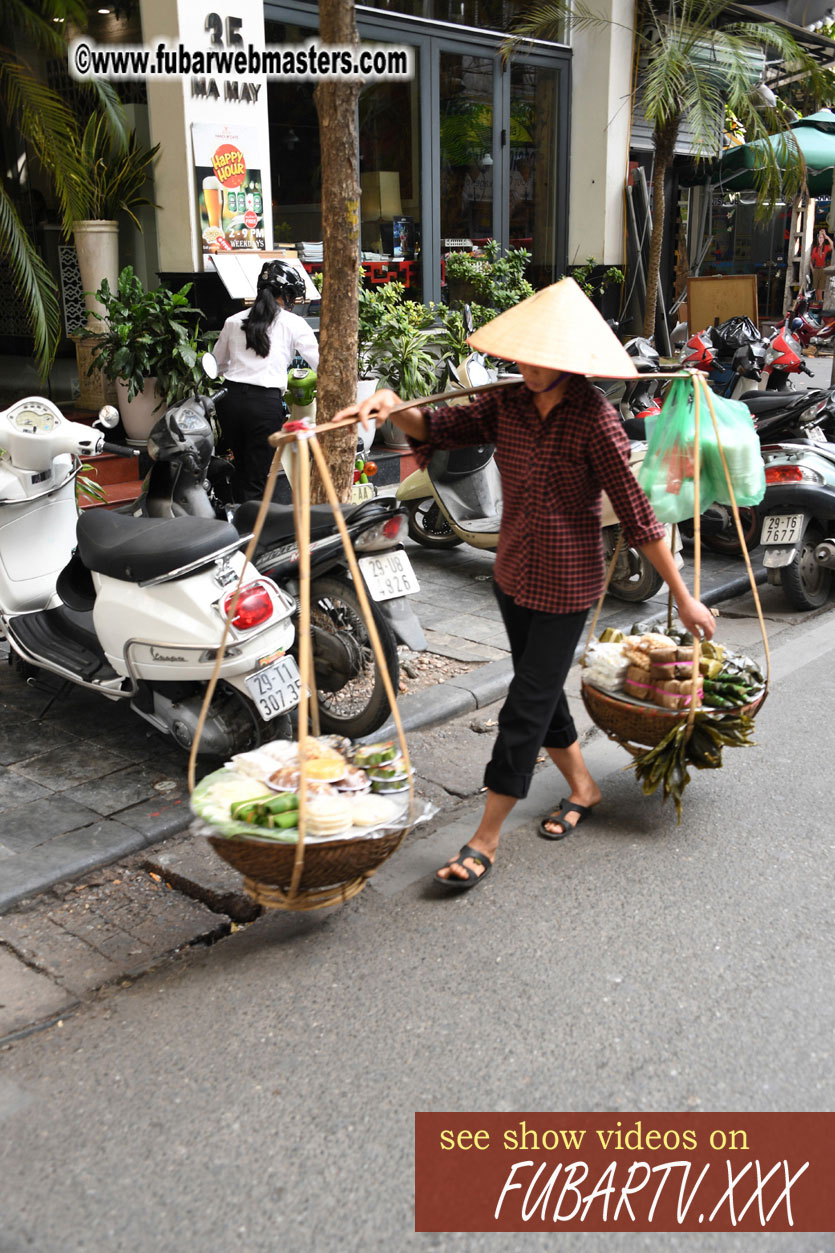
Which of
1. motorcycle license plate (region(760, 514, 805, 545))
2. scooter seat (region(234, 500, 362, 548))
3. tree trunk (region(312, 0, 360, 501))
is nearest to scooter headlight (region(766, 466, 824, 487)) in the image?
motorcycle license plate (region(760, 514, 805, 545))

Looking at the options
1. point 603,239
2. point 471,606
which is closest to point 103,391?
point 471,606

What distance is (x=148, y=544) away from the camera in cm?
411

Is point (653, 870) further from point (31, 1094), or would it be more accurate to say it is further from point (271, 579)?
point (31, 1094)

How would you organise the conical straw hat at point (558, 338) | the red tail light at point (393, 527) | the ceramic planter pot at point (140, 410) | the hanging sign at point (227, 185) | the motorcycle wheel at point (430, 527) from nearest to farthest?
the conical straw hat at point (558, 338) < the red tail light at point (393, 527) < the motorcycle wheel at point (430, 527) < the ceramic planter pot at point (140, 410) < the hanging sign at point (227, 185)

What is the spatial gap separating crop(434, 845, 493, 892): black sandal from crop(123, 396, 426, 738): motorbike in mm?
865

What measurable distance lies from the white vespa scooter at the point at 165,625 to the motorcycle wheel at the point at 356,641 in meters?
0.40

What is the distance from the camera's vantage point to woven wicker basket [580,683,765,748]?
3.88m

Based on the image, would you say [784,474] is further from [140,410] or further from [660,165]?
[660,165]

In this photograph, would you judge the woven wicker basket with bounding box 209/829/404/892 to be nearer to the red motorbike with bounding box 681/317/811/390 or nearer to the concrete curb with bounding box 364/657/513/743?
the concrete curb with bounding box 364/657/513/743

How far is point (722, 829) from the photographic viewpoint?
3973 mm

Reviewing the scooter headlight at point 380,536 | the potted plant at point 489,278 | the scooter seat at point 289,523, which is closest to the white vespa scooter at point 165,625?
the scooter seat at point 289,523

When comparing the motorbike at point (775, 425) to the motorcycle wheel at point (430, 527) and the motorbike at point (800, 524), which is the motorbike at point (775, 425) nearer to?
the motorbike at point (800, 524)

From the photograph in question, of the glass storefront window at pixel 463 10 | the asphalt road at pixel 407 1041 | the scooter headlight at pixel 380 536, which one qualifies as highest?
the glass storefront window at pixel 463 10

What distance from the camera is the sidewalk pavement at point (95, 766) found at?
3.75 m
